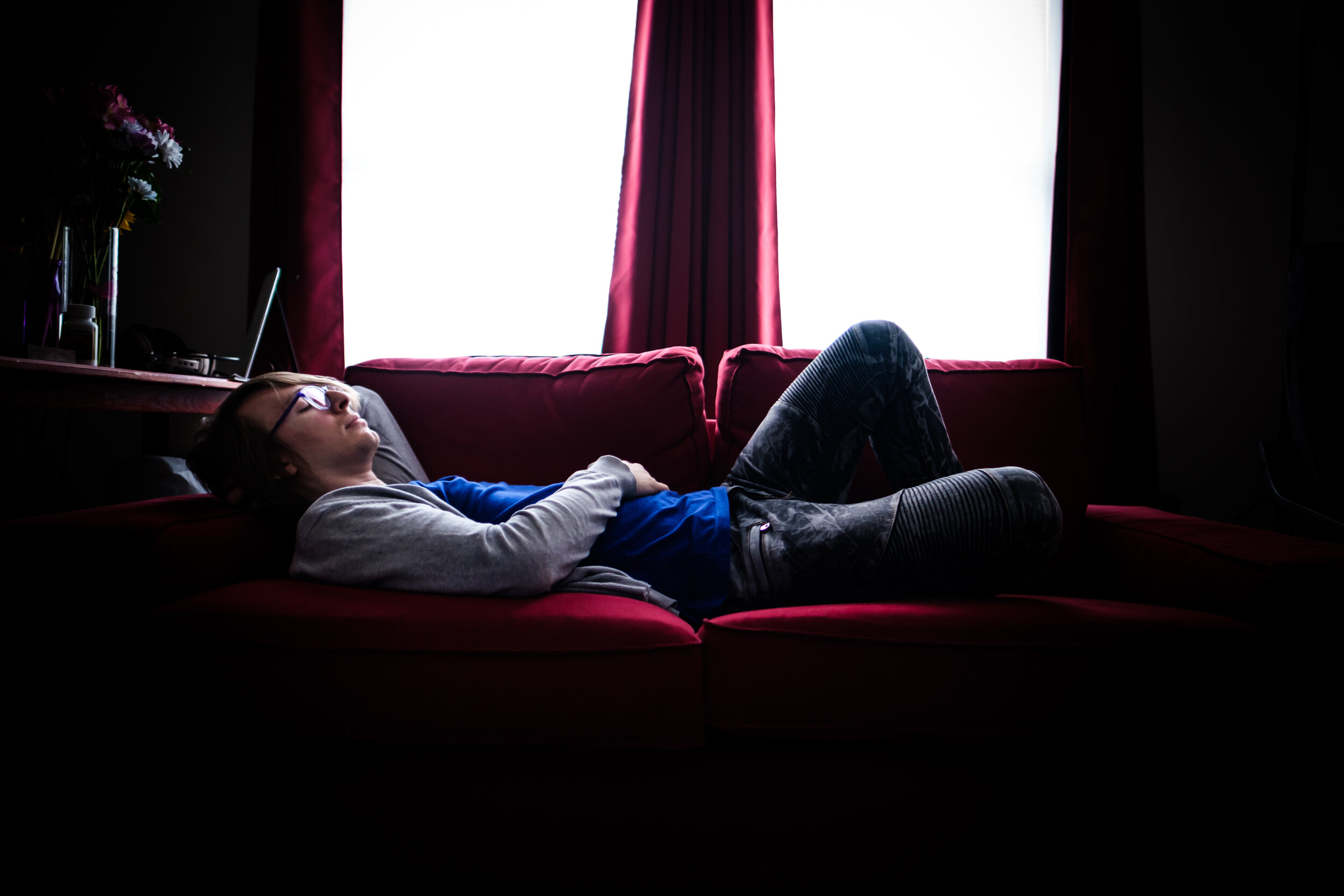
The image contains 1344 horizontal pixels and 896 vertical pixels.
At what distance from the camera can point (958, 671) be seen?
2.73 ft

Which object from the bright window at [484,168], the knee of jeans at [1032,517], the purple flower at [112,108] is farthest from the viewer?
the bright window at [484,168]

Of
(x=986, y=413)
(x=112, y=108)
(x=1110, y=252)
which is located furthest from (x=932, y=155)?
(x=112, y=108)

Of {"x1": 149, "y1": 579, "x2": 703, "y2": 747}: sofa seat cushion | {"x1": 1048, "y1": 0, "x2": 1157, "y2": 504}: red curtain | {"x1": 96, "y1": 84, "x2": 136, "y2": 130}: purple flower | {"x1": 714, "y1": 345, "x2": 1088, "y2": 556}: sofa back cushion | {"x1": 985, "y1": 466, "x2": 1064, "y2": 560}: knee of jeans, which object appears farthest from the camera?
{"x1": 1048, "y1": 0, "x2": 1157, "y2": 504}: red curtain

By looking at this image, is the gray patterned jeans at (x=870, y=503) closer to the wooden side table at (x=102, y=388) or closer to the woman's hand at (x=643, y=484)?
the woman's hand at (x=643, y=484)

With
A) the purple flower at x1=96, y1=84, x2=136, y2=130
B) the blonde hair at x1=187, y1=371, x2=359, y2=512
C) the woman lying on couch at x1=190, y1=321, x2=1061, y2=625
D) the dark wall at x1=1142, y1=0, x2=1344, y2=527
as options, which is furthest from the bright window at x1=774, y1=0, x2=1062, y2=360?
the purple flower at x1=96, y1=84, x2=136, y2=130

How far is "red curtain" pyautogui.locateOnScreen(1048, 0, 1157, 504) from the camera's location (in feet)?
7.23

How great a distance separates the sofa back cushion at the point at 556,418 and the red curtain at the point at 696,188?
2.69 ft

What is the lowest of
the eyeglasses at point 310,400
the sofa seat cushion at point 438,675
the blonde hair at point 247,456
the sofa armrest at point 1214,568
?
the sofa seat cushion at point 438,675

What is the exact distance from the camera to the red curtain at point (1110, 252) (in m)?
2.21

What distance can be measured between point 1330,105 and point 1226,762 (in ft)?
9.26

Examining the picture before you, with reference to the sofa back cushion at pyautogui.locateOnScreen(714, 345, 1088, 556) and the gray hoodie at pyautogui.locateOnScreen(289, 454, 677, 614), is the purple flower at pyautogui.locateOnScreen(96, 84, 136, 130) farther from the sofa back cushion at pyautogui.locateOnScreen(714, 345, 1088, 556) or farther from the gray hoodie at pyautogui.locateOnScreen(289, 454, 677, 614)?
the sofa back cushion at pyautogui.locateOnScreen(714, 345, 1088, 556)

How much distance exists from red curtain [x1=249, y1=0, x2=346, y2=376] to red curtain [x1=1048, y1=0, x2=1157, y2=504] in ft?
9.15

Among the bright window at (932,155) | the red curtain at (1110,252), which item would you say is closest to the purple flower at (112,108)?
the bright window at (932,155)

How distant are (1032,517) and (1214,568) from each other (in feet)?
1.11
